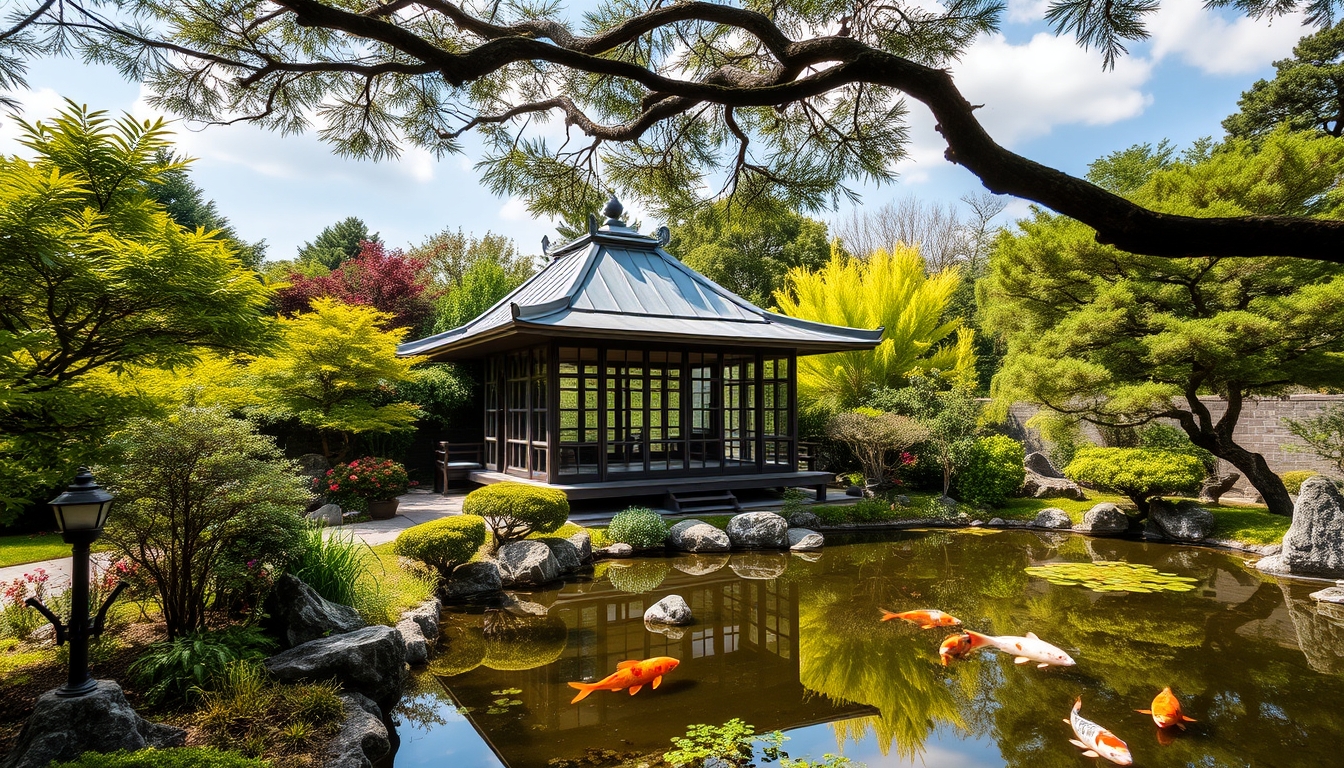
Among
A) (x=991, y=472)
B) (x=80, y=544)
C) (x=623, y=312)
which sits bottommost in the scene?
(x=991, y=472)

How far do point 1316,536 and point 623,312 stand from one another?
8588 millimetres

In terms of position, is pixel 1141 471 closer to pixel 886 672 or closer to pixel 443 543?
pixel 886 672

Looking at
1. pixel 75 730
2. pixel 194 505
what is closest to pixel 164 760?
pixel 75 730

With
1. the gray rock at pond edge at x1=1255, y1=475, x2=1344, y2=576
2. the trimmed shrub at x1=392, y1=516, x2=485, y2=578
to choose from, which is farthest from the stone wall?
the trimmed shrub at x1=392, y1=516, x2=485, y2=578

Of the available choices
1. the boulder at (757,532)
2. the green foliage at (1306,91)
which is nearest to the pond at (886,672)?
the boulder at (757,532)

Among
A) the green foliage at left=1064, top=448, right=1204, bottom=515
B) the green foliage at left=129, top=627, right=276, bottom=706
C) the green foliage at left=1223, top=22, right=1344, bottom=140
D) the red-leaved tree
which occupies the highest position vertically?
the green foliage at left=1223, top=22, right=1344, bottom=140

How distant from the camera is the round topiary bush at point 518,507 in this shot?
23.0 feet

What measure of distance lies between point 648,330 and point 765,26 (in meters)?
6.59

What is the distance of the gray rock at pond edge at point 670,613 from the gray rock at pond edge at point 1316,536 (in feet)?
22.5

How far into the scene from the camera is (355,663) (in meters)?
3.93

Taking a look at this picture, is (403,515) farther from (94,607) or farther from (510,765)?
(510,765)

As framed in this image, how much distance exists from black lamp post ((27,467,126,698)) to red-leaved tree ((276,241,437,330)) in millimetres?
12737

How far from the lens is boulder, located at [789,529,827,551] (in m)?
8.66

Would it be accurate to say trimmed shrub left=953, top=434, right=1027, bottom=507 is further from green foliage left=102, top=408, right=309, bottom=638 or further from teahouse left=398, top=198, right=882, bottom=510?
green foliage left=102, top=408, right=309, bottom=638
